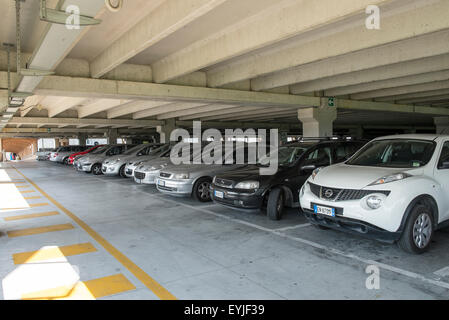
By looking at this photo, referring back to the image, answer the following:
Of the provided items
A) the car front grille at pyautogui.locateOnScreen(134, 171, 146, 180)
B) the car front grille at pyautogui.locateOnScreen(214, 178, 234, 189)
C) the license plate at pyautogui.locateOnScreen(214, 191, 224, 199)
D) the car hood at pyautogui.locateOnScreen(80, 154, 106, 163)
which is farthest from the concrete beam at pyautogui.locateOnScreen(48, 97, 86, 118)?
the license plate at pyautogui.locateOnScreen(214, 191, 224, 199)

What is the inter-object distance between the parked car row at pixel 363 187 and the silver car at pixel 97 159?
9818 mm

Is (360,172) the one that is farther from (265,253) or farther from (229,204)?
(229,204)

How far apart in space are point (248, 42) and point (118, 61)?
2.96 meters

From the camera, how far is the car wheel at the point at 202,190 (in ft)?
27.1

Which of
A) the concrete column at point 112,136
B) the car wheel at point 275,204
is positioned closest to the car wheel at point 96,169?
the car wheel at point 275,204

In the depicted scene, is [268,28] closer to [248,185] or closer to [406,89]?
[248,185]

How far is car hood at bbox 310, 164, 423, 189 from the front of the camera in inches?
178

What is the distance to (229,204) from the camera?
6.64m

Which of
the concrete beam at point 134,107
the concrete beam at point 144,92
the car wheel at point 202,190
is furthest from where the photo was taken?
the concrete beam at point 134,107

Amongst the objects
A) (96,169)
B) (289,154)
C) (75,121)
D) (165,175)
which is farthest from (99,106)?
(289,154)

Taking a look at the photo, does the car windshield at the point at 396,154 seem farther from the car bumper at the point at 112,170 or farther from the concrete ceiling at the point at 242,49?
the car bumper at the point at 112,170

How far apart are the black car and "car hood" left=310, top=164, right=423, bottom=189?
0.93m
